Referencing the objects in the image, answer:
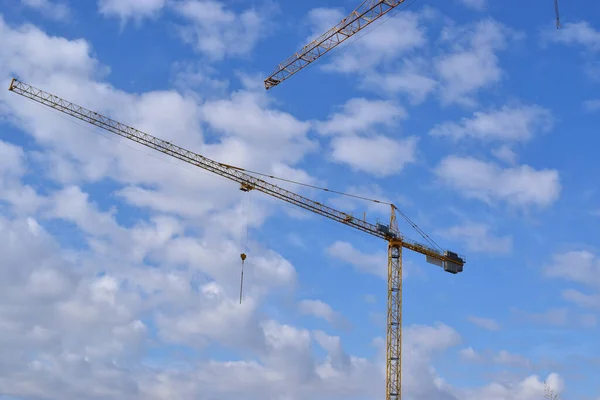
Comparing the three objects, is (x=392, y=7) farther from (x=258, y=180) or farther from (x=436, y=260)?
(x=436, y=260)

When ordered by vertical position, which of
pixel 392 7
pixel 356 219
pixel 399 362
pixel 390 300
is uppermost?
pixel 392 7

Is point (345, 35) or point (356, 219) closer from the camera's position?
point (345, 35)

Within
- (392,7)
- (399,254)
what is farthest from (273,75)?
(399,254)

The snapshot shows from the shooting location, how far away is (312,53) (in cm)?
17438

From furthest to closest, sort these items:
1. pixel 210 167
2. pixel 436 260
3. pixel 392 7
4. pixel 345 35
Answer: pixel 436 260, pixel 210 167, pixel 345 35, pixel 392 7

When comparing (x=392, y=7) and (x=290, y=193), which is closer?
(x=392, y=7)

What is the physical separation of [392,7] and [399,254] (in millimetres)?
55990

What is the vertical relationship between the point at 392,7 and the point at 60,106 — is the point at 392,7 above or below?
above

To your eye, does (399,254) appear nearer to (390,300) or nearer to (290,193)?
(390,300)

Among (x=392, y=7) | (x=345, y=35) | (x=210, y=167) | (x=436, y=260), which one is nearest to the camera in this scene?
(x=392, y=7)

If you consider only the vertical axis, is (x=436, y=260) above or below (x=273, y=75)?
below

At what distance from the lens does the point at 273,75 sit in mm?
179000

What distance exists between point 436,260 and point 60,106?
85.7 metres

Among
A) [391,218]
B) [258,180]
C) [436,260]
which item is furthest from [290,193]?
[436,260]
